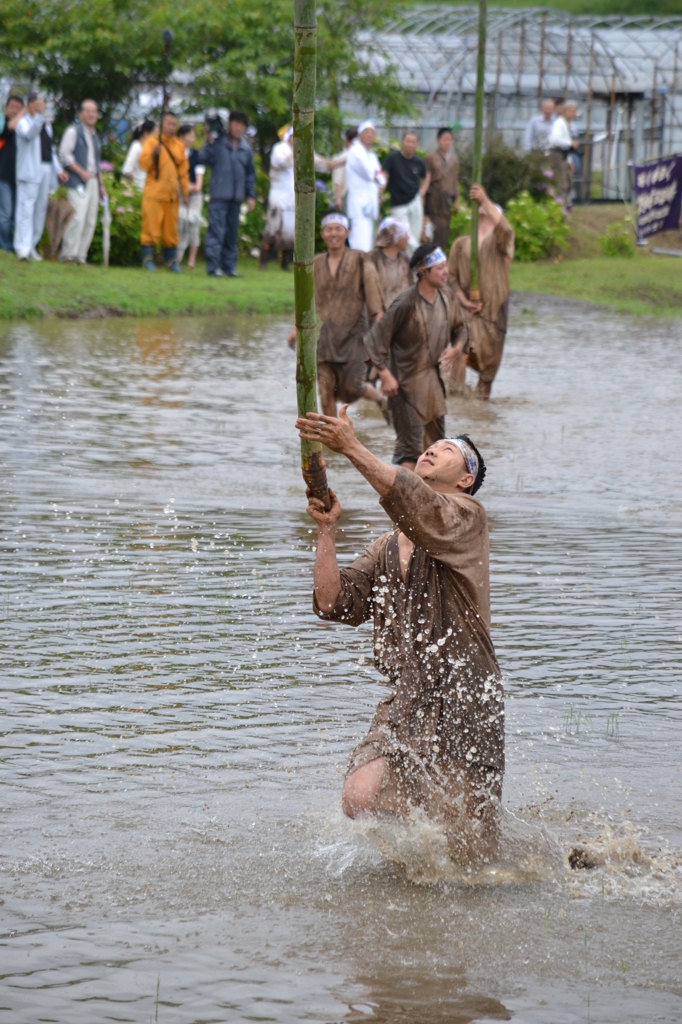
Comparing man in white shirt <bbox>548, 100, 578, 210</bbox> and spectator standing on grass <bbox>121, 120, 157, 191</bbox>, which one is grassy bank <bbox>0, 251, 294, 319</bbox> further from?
man in white shirt <bbox>548, 100, 578, 210</bbox>

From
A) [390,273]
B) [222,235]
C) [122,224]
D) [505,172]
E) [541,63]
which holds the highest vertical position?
[541,63]

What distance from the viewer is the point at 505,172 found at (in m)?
28.6

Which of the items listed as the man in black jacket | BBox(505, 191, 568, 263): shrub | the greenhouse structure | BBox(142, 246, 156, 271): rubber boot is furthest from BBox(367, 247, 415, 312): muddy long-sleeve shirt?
the greenhouse structure

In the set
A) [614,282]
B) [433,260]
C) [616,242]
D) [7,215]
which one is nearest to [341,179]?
[7,215]

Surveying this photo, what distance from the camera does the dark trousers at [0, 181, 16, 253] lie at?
781 inches

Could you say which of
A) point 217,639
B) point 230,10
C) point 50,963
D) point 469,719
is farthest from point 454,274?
point 230,10

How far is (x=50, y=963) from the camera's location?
13.1 ft

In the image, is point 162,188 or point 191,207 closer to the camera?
point 162,188

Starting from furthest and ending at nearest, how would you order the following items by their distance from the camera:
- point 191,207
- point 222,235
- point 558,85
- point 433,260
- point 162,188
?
point 558,85, point 191,207, point 222,235, point 162,188, point 433,260

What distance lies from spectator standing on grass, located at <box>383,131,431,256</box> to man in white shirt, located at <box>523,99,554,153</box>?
273 inches

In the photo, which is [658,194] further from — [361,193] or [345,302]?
[345,302]

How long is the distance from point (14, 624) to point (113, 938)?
2.87 meters

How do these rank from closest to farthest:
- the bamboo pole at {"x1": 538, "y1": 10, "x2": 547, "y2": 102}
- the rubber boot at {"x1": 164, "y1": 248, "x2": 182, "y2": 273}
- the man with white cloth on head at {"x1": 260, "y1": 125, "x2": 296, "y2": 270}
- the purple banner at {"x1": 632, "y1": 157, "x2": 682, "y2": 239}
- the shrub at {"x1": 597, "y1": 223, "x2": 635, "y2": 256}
Answer: the rubber boot at {"x1": 164, "y1": 248, "x2": 182, "y2": 273} → the man with white cloth on head at {"x1": 260, "y1": 125, "x2": 296, "y2": 270} → the purple banner at {"x1": 632, "y1": 157, "x2": 682, "y2": 239} → the shrub at {"x1": 597, "y1": 223, "x2": 635, "y2": 256} → the bamboo pole at {"x1": 538, "y1": 10, "x2": 547, "y2": 102}

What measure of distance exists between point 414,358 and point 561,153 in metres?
20.4
